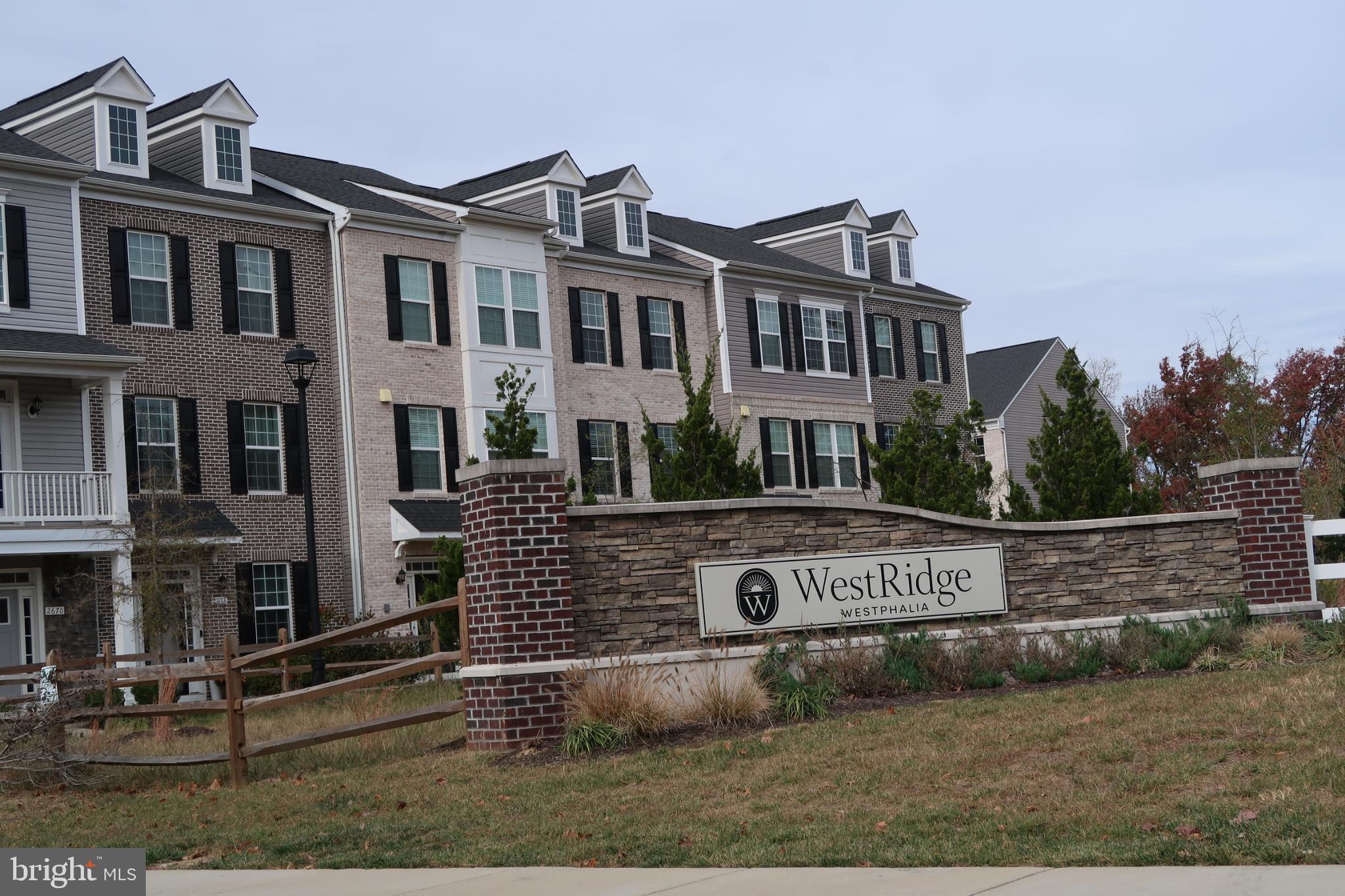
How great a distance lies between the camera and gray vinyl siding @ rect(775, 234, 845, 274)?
4250 centimetres

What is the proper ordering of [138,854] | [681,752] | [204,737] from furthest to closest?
[204,737] < [681,752] < [138,854]

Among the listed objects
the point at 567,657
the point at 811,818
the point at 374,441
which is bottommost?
the point at 811,818

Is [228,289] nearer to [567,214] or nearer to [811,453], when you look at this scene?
[567,214]

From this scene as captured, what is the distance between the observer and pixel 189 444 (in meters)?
27.6

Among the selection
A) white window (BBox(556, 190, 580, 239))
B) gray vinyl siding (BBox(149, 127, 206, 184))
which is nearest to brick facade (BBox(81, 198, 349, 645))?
gray vinyl siding (BBox(149, 127, 206, 184))

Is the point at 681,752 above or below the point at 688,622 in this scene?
below

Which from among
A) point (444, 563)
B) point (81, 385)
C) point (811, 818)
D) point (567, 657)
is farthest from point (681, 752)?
point (81, 385)

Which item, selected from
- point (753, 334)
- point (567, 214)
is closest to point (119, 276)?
point (567, 214)

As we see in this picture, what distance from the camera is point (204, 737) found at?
54.1 ft

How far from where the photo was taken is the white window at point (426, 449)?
3088 centimetres

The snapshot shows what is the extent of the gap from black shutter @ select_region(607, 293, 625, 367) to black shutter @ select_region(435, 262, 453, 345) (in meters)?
5.02

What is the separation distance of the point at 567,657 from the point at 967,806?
5342mm

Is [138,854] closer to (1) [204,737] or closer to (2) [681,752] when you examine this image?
(2) [681,752]

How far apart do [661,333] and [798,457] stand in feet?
17.1
